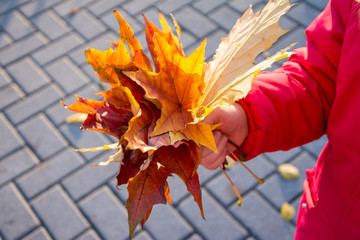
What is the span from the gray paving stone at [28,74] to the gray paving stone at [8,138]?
0.28 metres

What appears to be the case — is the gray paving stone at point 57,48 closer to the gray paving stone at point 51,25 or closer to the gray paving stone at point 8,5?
the gray paving stone at point 51,25

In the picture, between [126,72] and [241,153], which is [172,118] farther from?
[241,153]

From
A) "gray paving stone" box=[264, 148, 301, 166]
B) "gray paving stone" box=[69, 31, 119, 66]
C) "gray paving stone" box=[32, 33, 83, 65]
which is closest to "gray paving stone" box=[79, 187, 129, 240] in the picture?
"gray paving stone" box=[264, 148, 301, 166]

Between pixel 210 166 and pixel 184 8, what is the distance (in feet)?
7.31

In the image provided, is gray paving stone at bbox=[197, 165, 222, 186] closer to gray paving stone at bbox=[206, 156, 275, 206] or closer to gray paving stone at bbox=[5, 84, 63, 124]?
gray paving stone at bbox=[206, 156, 275, 206]

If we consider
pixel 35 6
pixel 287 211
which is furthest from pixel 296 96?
pixel 35 6

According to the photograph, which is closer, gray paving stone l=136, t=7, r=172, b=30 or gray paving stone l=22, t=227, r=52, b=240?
gray paving stone l=22, t=227, r=52, b=240

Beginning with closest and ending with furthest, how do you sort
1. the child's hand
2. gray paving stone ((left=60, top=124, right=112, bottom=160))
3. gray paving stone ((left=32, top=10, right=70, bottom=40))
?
the child's hand
gray paving stone ((left=60, top=124, right=112, bottom=160))
gray paving stone ((left=32, top=10, right=70, bottom=40))

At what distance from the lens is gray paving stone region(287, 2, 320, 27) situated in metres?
2.92

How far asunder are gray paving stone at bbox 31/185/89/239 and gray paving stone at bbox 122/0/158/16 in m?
1.53

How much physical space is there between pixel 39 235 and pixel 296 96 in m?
1.54

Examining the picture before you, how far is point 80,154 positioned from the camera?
2.40m

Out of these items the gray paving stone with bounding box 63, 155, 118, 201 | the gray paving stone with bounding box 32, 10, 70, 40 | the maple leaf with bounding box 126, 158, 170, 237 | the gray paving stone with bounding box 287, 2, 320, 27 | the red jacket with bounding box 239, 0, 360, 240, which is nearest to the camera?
the maple leaf with bounding box 126, 158, 170, 237

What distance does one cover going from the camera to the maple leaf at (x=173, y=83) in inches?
33.6
